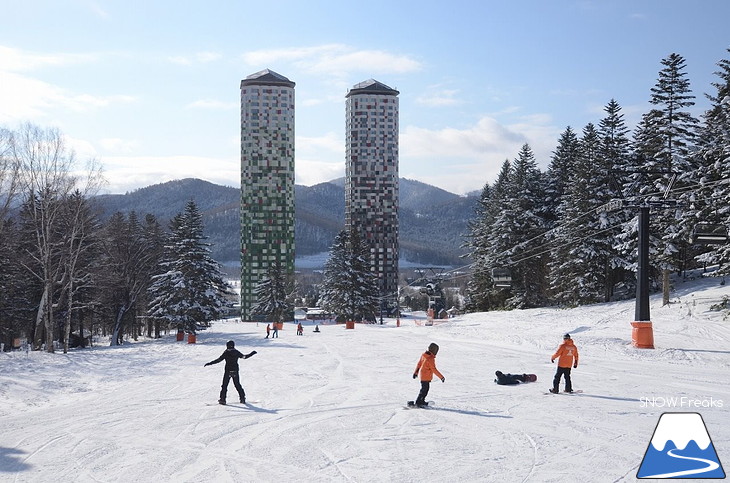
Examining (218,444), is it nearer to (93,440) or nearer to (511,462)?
(93,440)

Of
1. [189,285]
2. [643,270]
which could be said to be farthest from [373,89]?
[643,270]

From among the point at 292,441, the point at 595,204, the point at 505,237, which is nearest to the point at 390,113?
the point at 505,237

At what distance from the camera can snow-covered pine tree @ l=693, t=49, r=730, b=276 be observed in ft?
102

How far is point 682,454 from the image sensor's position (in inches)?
438

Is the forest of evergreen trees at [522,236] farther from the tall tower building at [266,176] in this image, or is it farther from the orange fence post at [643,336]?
the tall tower building at [266,176]

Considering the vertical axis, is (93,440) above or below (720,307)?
below

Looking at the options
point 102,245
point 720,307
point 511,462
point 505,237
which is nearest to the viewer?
point 511,462

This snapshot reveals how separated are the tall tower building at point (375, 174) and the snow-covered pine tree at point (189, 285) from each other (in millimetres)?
82956

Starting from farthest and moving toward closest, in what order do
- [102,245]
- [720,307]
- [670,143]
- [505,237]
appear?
[505,237] → [102,245] → [670,143] → [720,307]

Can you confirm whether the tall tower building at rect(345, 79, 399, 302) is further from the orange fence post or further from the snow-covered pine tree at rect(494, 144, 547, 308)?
the orange fence post

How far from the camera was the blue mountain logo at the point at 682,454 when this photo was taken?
10172mm

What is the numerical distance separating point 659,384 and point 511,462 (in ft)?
33.7

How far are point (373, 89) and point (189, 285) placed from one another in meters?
92.8

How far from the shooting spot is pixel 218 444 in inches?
490
